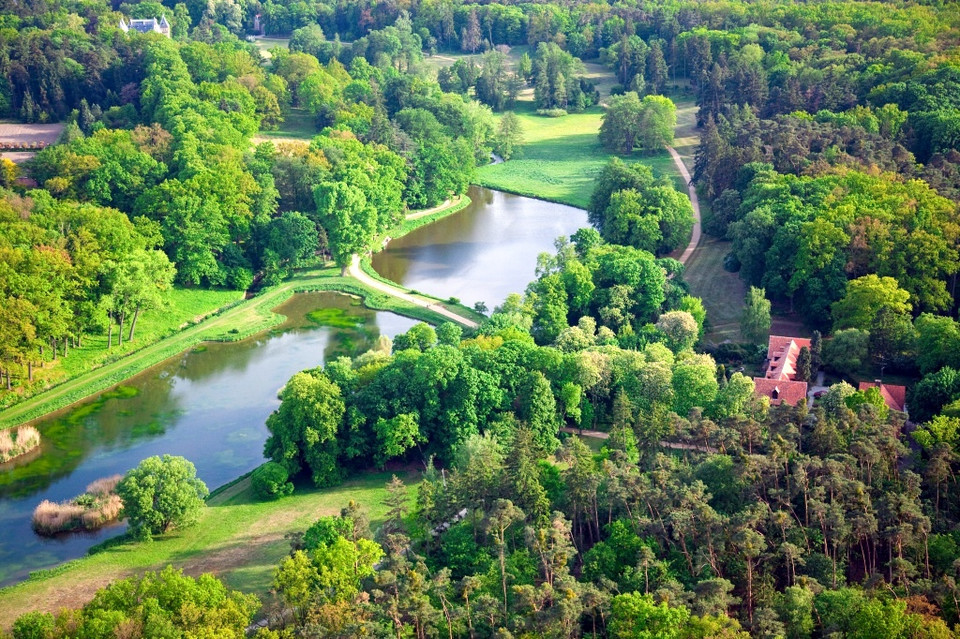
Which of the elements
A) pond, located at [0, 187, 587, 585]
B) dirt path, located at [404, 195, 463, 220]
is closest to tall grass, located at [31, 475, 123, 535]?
pond, located at [0, 187, 587, 585]

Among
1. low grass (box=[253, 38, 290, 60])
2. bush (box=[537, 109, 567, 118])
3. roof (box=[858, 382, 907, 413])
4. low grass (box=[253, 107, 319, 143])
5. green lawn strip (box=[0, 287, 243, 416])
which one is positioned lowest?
green lawn strip (box=[0, 287, 243, 416])

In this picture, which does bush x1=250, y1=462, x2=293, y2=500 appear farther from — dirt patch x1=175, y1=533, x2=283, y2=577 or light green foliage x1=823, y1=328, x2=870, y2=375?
light green foliage x1=823, y1=328, x2=870, y2=375

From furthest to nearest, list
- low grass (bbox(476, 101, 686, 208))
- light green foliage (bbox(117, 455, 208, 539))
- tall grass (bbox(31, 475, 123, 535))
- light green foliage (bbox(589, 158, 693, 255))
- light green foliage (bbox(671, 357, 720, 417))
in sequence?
1. low grass (bbox(476, 101, 686, 208))
2. light green foliage (bbox(589, 158, 693, 255))
3. light green foliage (bbox(671, 357, 720, 417))
4. tall grass (bbox(31, 475, 123, 535))
5. light green foliage (bbox(117, 455, 208, 539))

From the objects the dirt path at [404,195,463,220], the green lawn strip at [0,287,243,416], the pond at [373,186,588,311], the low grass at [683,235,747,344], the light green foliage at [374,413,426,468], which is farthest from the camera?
the dirt path at [404,195,463,220]

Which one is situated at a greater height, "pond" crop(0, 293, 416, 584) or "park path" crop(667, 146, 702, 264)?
"park path" crop(667, 146, 702, 264)

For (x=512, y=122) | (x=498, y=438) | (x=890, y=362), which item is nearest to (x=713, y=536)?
(x=498, y=438)

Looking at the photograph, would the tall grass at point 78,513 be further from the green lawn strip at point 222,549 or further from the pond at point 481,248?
the pond at point 481,248
